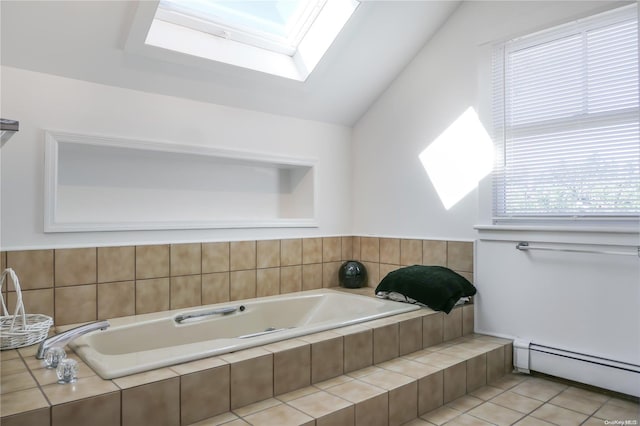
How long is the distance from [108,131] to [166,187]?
549 millimetres

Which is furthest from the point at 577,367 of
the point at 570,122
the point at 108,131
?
the point at 108,131

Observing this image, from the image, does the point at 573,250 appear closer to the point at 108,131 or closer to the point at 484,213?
the point at 484,213

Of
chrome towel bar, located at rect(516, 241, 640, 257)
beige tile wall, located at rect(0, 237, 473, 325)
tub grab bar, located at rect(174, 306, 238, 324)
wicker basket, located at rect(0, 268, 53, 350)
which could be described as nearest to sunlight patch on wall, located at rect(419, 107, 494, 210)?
beige tile wall, located at rect(0, 237, 473, 325)

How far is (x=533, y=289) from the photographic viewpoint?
2.75m

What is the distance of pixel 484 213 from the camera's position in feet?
9.82

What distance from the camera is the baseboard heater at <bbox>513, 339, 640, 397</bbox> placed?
2.35 m

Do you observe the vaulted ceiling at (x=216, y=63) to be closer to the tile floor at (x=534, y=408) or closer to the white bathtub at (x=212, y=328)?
the white bathtub at (x=212, y=328)

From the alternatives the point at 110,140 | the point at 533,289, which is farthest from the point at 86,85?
the point at 533,289

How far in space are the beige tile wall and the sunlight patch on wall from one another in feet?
1.25

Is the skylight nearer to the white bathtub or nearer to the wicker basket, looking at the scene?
the wicker basket

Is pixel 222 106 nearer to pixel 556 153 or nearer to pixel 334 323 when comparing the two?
pixel 334 323

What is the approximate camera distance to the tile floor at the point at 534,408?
2084 millimetres

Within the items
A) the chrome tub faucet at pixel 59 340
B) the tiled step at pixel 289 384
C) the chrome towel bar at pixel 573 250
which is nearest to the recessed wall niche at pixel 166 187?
the chrome tub faucet at pixel 59 340

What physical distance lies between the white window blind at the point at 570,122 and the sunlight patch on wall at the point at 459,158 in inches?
3.9
